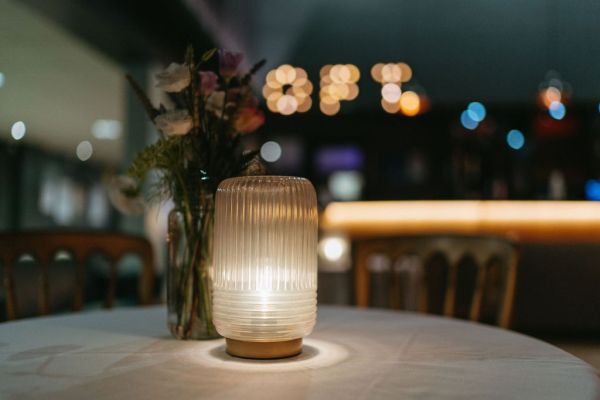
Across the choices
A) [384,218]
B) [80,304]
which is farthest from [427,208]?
[80,304]

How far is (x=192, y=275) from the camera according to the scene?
40.4 inches

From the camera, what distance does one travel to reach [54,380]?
29.6 inches

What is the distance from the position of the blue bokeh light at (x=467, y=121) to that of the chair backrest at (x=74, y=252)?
731 cm

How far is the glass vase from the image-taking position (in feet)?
3.37

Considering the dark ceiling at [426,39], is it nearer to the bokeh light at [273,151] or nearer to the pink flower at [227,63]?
the bokeh light at [273,151]

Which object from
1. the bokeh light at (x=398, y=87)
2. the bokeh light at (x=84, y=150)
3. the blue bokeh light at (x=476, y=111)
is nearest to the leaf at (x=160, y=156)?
the bokeh light at (x=398, y=87)

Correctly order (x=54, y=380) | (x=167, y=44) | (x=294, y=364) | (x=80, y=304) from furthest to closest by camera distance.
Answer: (x=167, y=44) < (x=80, y=304) < (x=294, y=364) < (x=54, y=380)

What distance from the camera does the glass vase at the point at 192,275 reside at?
103cm

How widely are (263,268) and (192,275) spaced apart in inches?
7.7

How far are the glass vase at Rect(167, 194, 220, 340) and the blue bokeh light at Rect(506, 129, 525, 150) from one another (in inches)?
310

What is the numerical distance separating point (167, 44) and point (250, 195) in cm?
491

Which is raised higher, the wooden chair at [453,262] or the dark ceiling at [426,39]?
the dark ceiling at [426,39]

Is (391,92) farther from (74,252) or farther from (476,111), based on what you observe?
(74,252)

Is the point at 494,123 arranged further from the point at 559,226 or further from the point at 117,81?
the point at 117,81
